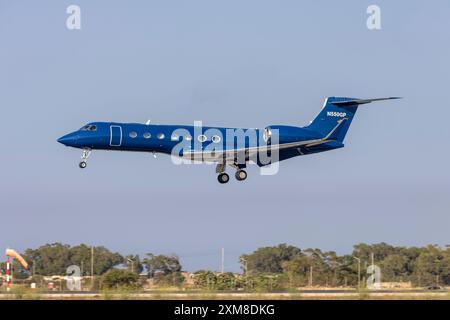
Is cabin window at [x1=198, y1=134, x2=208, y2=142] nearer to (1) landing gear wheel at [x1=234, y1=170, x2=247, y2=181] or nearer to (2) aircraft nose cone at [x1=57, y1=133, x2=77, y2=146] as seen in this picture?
(1) landing gear wheel at [x1=234, y1=170, x2=247, y2=181]

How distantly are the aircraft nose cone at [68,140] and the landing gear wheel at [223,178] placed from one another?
8.34 meters

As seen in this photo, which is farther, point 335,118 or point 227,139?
point 335,118

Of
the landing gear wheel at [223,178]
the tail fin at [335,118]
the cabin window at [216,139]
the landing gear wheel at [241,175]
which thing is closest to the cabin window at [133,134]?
the cabin window at [216,139]

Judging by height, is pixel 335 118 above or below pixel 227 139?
above

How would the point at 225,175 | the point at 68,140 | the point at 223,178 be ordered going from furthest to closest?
the point at 225,175 → the point at 223,178 → the point at 68,140

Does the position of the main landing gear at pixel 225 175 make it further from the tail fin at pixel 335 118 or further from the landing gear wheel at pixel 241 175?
the tail fin at pixel 335 118

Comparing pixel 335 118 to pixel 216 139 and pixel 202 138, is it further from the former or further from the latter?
pixel 202 138

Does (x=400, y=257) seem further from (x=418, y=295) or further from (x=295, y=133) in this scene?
(x=418, y=295)

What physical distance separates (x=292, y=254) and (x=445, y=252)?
20.0 meters

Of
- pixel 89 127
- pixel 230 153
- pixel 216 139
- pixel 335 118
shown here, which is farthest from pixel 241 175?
pixel 89 127

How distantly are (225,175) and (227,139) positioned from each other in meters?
2.96

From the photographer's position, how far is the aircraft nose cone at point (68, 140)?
5259 centimetres

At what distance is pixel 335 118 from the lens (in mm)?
58500
